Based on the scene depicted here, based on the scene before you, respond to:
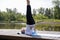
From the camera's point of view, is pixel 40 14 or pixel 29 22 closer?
pixel 29 22

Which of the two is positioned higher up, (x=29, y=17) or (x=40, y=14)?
(x=29, y=17)

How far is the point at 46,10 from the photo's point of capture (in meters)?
5.51

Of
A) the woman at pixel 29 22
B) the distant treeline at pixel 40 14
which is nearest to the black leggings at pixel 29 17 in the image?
the woman at pixel 29 22

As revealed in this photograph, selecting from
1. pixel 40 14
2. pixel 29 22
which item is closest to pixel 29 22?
pixel 29 22

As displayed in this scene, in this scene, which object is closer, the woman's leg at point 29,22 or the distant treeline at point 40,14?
the woman's leg at point 29,22

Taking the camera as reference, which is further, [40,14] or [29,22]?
[40,14]

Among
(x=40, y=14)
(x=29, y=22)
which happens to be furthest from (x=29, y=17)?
(x=40, y=14)

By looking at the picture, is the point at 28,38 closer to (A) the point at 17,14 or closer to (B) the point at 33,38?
(B) the point at 33,38

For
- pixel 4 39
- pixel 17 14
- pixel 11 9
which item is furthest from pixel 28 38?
pixel 11 9

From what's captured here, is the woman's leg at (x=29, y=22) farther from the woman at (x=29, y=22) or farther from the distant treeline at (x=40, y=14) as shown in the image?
the distant treeline at (x=40, y=14)

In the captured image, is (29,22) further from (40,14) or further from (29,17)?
(40,14)

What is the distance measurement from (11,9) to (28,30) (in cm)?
399

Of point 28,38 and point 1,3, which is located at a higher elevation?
point 1,3

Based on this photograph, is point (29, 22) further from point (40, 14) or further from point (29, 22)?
point (40, 14)
